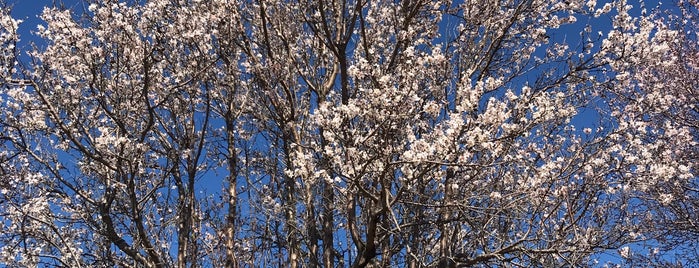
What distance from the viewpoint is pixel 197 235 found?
8234 millimetres

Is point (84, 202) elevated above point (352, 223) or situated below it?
above

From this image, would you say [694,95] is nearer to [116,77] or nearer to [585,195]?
[585,195]

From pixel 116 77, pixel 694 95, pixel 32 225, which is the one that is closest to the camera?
pixel 116 77

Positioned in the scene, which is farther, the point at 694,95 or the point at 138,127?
the point at 694,95

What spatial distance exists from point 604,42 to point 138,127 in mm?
6219

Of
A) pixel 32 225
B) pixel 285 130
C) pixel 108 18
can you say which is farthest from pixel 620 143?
pixel 32 225

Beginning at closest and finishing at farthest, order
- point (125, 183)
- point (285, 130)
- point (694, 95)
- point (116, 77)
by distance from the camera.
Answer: point (116, 77) → point (125, 183) → point (285, 130) → point (694, 95)

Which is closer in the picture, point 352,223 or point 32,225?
point 352,223

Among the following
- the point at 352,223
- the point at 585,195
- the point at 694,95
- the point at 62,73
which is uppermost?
the point at 694,95

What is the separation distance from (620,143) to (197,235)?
5.65 meters

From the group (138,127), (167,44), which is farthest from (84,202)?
(167,44)

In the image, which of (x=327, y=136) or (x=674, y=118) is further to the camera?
(x=674, y=118)

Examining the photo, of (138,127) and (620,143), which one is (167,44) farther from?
(620,143)

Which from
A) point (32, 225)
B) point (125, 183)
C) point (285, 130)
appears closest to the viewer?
point (125, 183)
